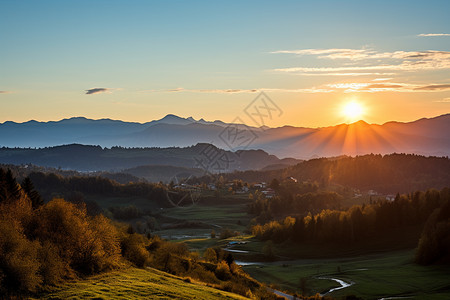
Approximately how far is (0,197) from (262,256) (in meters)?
92.3

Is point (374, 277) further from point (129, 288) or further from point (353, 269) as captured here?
point (129, 288)

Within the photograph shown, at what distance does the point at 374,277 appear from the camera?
3688 inches

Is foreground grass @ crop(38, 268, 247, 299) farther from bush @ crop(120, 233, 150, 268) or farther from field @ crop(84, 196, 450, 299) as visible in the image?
bush @ crop(120, 233, 150, 268)

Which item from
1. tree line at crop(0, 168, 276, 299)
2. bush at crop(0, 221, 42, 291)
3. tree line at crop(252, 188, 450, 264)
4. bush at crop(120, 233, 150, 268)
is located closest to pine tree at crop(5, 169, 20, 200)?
tree line at crop(0, 168, 276, 299)

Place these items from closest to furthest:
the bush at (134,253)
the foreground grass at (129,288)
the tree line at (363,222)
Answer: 1. the foreground grass at (129,288)
2. the bush at (134,253)
3. the tree line at (363,222)

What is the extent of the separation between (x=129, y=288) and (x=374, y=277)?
67719 mm

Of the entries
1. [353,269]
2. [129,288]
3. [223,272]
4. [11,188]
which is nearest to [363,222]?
[353,269]

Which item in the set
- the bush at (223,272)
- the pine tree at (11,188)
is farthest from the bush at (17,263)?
the bush at (223,272)

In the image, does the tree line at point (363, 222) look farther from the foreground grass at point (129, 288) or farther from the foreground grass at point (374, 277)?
the foreground grass at point (129, 288)

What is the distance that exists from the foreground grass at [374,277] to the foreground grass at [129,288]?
43436 mm

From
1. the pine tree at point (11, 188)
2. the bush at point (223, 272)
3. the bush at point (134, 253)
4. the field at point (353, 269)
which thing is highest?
the pine tree at point (11, 188)

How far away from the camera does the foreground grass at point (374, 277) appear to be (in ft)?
267

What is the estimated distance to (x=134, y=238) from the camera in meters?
59.4

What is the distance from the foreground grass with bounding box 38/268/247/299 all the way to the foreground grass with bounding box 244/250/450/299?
43.4m
